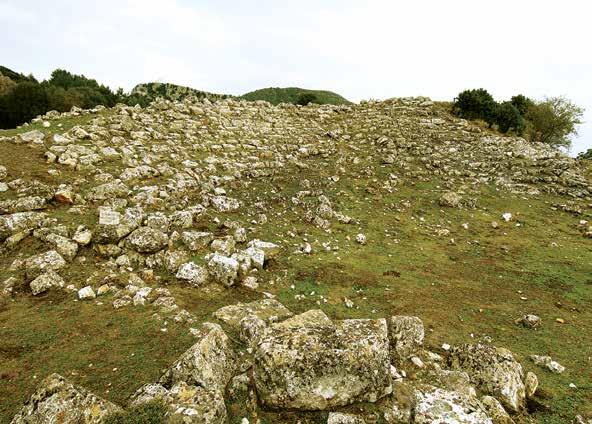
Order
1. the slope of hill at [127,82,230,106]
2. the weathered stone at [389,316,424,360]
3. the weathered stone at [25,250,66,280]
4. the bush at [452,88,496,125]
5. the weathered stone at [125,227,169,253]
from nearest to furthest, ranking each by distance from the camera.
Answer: the weathered stone at [389,316,424,360] → the weathered stone at [25,250,66,280] → the weathered stone at [125,227,169,253] → the bush at [452,88,496,125] → the slope of hill at [127,82,230,106]

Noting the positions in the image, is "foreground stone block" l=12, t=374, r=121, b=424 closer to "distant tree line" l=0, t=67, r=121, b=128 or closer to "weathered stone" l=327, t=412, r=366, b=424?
"weathered stone" l=327, t=412, r=366, b=424

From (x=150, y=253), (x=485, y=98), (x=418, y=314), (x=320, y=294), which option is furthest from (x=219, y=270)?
(x=485, y=98)

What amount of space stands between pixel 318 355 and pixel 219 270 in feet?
17.0

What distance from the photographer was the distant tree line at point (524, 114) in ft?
103

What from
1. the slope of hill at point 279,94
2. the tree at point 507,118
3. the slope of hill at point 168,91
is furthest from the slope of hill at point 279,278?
the slope of hill at point 168,91

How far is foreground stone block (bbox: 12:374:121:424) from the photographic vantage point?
16.1 ft

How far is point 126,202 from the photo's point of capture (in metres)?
12.9

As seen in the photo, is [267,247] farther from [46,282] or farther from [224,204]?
[46,282]

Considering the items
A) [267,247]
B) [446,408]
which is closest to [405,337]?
[446,408]

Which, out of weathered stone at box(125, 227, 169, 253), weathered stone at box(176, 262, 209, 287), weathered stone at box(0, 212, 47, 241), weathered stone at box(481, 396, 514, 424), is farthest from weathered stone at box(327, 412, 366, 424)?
weathered stone at box(0, 212, 47, 241)

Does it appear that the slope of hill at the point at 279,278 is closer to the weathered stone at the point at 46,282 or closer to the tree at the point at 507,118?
the weathered stone at the point at 46,282

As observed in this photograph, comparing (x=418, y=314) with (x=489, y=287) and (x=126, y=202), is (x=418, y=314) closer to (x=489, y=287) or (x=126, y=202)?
(x=489, y=287)

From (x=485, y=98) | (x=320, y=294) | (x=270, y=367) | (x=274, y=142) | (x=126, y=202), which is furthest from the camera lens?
(x=485, y=98)

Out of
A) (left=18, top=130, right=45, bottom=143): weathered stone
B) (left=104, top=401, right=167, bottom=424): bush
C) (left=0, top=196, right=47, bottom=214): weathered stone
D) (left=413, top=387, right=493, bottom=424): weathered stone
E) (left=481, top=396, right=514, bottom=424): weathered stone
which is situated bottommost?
(left=481, top=396, right=514, bottom=424): weathered stone
